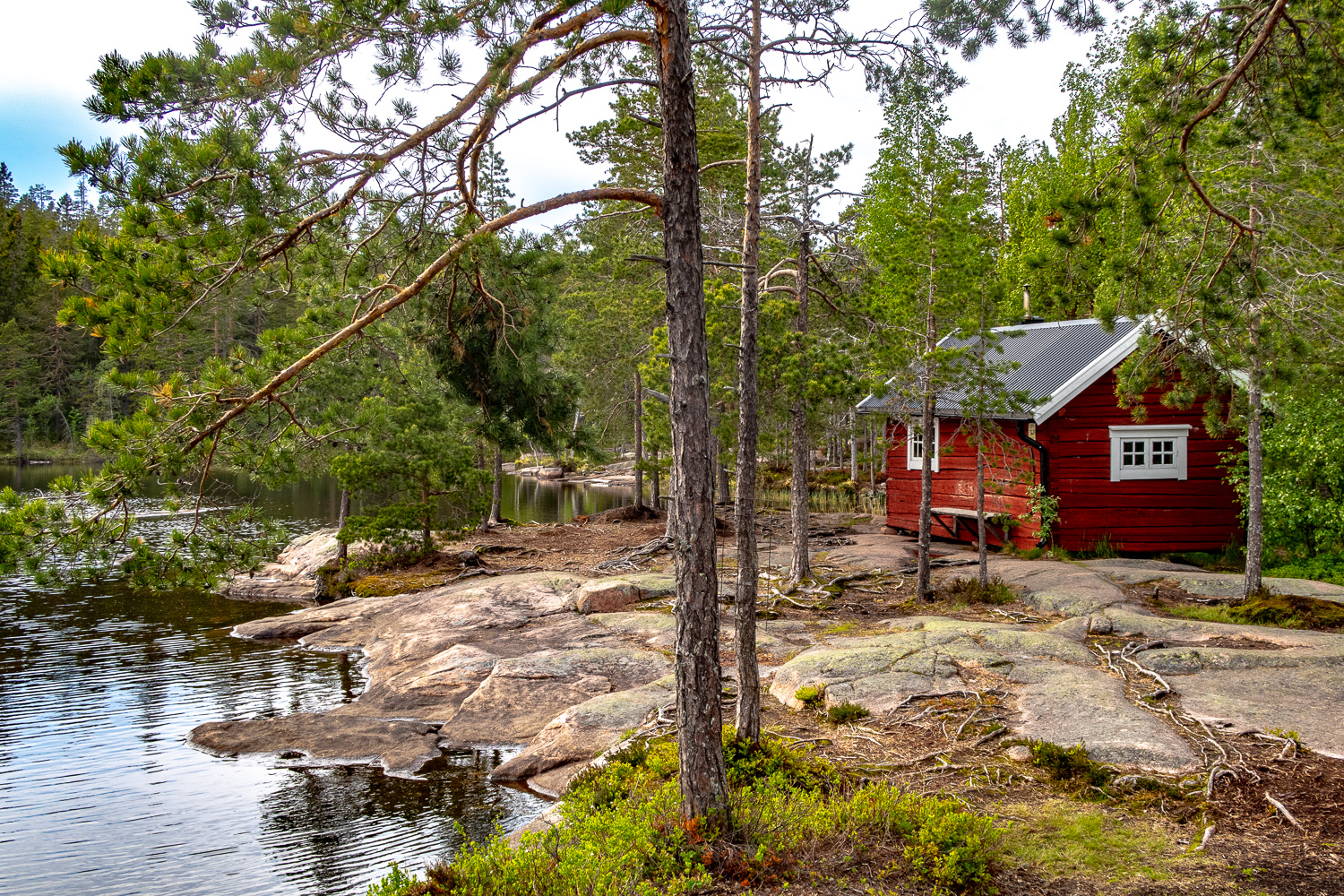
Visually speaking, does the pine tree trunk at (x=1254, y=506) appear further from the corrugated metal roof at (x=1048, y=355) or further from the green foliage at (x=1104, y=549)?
the corrugated metal roof at (x=1048, y=355)

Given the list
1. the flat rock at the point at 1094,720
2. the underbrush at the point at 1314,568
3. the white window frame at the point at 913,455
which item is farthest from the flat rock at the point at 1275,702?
the white window frame at the point at 913,455

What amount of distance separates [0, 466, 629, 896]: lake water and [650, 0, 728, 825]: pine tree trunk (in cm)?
344

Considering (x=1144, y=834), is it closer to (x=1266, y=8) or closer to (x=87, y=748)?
(x=1266, y=8)

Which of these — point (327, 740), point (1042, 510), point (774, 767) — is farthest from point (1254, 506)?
point (327, 740)

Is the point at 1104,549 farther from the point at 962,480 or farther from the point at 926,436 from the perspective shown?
the point at 926,436

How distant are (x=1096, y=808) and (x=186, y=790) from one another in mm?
9297

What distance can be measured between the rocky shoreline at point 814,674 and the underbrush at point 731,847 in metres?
2.60

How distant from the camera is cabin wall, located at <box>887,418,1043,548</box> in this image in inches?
722

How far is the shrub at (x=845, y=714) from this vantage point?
30.0 feet

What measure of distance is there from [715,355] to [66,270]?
12.2 m

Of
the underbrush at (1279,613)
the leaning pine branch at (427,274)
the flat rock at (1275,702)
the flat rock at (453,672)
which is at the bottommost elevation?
the flat rock at (453,672)

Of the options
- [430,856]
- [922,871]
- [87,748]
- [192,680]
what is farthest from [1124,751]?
[192,680]

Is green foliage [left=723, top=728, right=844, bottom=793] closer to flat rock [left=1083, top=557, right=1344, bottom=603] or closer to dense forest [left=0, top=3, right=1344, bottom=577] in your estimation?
dense forest [left=0, top=3, right=1344, bottom=577]

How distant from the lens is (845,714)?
9.18 meters
